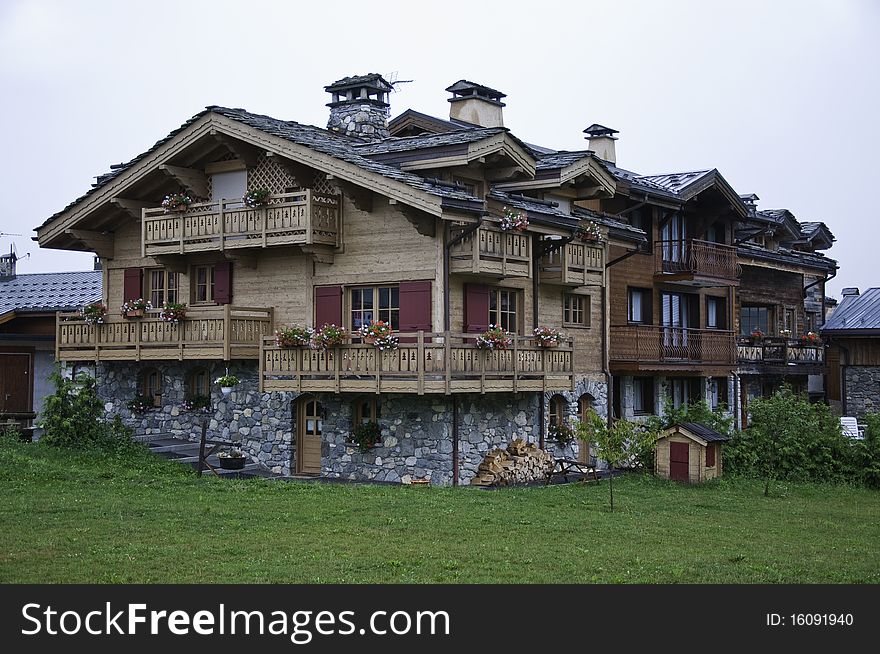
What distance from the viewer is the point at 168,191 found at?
2961 centimetres

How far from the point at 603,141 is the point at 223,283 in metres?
13.7

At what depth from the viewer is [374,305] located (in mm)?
26328

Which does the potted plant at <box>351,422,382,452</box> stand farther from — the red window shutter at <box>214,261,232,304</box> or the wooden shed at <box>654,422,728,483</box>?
the wooden shed at <box>654,422,728,483</box>

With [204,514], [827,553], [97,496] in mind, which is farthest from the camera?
[97,496]

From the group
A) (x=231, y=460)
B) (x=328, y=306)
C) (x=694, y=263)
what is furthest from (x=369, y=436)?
(x=694, y=263)

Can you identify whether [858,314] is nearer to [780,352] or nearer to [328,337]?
[780,352]

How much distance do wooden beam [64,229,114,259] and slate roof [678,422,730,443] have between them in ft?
50.8

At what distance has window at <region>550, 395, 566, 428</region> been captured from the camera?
2880cm

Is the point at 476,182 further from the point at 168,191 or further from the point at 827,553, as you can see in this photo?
the point at 827,553

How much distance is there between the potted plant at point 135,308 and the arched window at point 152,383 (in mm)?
1916

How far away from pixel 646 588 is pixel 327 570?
4096mm

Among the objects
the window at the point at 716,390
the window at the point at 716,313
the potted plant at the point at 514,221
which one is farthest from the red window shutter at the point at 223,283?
the window at the point at 716,313

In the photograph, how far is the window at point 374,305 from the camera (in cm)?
2609

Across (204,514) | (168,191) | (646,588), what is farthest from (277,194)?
(646,588)
